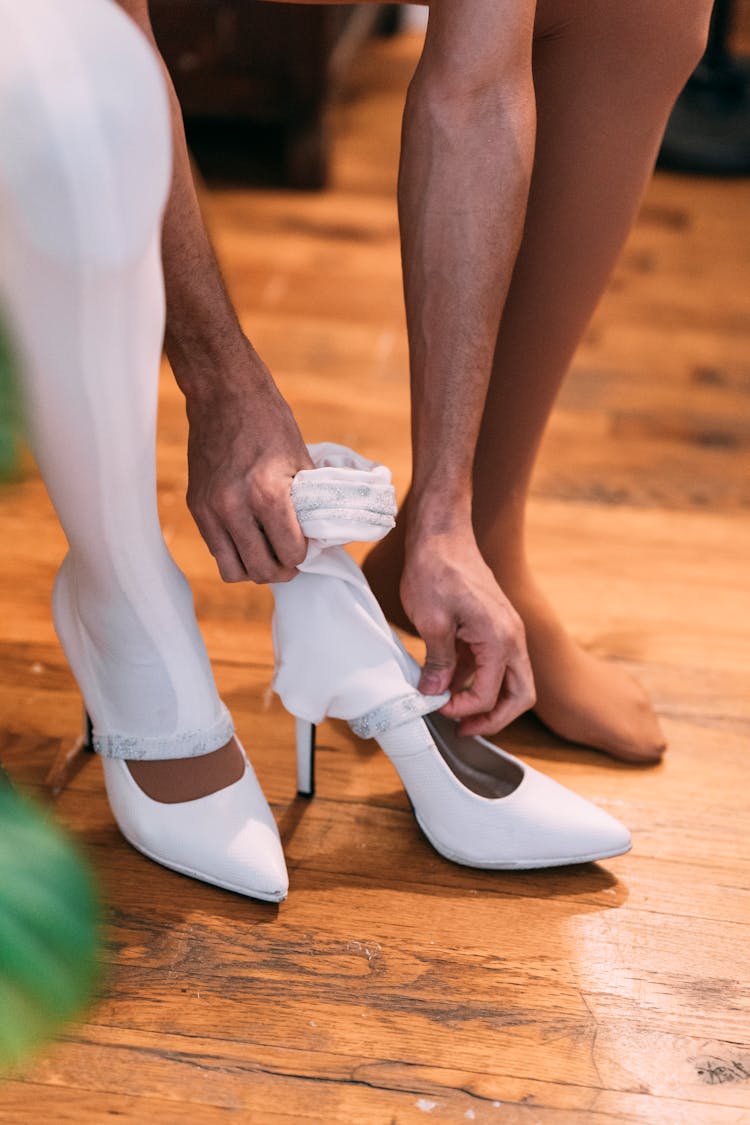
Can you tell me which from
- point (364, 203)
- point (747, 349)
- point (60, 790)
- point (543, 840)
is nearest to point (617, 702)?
point (543, 840)

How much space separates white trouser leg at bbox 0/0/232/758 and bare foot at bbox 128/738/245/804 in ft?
0.05

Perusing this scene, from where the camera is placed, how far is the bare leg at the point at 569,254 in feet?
2.76

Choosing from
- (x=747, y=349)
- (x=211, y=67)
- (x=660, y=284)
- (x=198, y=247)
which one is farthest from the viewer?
(x=211, y=67)

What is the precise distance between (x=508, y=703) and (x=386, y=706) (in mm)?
83

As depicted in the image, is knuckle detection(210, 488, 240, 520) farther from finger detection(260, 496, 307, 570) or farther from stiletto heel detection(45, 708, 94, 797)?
stiletto heel detection(45, 708, 94, 797)

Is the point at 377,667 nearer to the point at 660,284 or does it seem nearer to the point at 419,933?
the point at 419,933

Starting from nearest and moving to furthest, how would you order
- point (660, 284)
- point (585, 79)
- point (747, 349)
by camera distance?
point (585, 79), point (747, 349), point (660, 284)

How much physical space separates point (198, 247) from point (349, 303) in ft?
3.16

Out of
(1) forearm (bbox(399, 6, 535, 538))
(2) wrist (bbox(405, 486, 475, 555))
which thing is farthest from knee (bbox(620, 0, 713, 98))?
(2) wrist (bbox(405, 486, 475, 555))

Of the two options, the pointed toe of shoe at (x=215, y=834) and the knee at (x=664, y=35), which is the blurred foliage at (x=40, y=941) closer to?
the pointed toe of shoe at (x=215, y=834)

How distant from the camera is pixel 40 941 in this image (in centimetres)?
Answer: 69

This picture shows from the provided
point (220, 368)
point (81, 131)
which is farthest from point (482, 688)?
point (81, 131)

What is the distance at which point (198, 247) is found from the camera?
2.35 ft

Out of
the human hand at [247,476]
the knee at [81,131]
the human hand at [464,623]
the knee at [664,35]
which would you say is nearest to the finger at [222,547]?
the human hand at [247,476]
